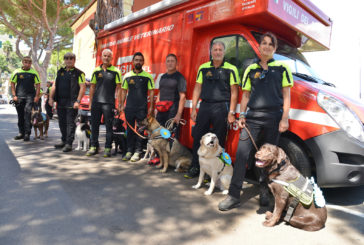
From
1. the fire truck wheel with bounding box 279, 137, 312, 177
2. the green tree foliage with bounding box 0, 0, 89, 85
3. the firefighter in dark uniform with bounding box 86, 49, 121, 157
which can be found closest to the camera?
the fire truck wheel with bounding box 279, 137, 312, 177

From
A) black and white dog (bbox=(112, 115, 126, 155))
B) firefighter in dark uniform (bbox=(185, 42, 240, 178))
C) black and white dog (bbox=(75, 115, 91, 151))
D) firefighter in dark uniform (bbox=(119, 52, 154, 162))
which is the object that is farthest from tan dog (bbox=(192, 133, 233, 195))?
black and white dog (bbox=(75, 115, 91, 151))

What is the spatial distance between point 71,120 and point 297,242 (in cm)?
489

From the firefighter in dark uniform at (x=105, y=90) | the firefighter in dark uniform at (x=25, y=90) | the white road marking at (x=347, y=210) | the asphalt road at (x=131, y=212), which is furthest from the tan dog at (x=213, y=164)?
the firefighter in dark uniform at (x=25, y=90)

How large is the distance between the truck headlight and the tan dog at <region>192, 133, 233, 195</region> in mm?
1364

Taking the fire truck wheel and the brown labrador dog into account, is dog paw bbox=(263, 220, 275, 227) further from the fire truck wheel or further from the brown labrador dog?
the fire truck wheel

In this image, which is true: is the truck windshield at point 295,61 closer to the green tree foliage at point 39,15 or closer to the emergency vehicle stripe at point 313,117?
the emergency vehicle stripe at point 313,117

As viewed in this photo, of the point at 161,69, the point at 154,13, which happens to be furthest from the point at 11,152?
the point at 154,13

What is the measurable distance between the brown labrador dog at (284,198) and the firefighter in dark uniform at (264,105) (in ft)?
1.01

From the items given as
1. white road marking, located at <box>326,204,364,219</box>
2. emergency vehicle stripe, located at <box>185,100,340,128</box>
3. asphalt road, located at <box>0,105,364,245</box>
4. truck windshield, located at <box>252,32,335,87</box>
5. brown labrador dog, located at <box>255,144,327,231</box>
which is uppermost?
truck windshield, located at <box>252,32,335,87</box>

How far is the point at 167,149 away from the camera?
15.3ft

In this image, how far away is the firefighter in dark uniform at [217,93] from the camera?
365cm

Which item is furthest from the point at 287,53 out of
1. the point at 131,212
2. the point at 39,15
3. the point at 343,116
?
the point at 39,15

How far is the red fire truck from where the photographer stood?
3023 millimetres

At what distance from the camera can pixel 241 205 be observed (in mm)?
3324
